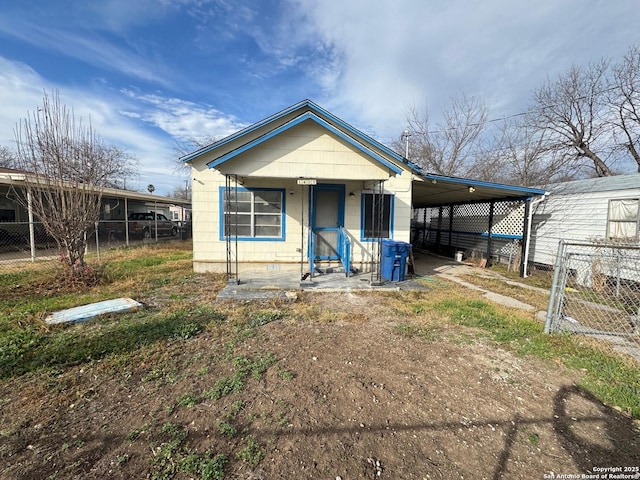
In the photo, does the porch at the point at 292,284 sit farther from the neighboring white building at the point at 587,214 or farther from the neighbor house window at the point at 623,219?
the neighbor house window at the point at 623,219

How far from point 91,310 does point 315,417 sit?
466cm

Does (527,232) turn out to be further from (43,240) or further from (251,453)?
(43,240)

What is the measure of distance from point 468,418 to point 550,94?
64.6ft

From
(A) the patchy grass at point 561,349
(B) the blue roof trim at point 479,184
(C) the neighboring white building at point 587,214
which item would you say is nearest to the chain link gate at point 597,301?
(A) the patchy grass at point 561,349

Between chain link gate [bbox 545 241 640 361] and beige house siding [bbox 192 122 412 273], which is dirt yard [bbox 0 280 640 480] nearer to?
chain link gate [bbox 545 241 640 361]

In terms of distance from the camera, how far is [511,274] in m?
9.16

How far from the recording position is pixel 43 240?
41.7 ft

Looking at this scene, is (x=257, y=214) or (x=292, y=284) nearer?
(x=292, y=284)

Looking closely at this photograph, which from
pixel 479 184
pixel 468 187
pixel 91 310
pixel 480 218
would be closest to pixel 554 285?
pixel 479 184

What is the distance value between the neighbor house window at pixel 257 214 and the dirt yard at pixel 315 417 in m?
4.58

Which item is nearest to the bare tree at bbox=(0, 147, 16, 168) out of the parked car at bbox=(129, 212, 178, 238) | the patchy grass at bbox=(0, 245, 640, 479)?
the parked car at bbox=(129, 212, 178, 238)

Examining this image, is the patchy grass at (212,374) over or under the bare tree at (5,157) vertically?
under

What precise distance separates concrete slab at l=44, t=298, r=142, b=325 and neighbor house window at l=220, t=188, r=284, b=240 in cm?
319

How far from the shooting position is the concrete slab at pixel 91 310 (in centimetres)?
451
